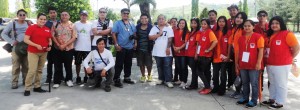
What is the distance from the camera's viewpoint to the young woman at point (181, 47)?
6.51 metres

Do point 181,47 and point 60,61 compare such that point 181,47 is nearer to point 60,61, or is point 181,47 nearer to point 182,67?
point 182,67

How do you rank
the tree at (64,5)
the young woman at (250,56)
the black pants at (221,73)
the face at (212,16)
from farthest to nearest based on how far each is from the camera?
the tree at (64,5) → the face at (212,16) → the black pants at (221,73) → the young woman at (250,56)

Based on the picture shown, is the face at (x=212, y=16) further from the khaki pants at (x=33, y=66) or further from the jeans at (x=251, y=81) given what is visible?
the khaki pants at (x=33, y=66)

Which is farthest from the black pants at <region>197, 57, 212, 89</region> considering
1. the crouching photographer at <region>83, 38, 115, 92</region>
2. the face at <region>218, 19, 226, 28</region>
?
the crouching photographer at <region>83, 38, 115, 92</region>

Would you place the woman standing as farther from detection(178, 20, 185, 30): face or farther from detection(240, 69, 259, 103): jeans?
detection(240, 69, 259, 103): jeans

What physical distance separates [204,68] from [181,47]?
0.75 metres

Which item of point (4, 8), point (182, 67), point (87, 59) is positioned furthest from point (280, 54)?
point (4, 8)

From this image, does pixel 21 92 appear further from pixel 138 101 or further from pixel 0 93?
pixel 138 101

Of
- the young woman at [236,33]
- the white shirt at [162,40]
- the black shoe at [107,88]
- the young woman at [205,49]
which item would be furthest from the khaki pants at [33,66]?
the young woman at [236,33]

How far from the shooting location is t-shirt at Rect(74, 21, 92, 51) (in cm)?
657

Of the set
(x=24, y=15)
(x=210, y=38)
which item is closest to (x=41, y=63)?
(x=24, y=15)

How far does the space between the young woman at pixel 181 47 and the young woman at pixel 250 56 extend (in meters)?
1.54

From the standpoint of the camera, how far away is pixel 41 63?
6027 mm

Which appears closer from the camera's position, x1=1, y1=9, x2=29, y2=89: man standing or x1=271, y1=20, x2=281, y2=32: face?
x1=271, y1=20, x2=281, y2=32: face
